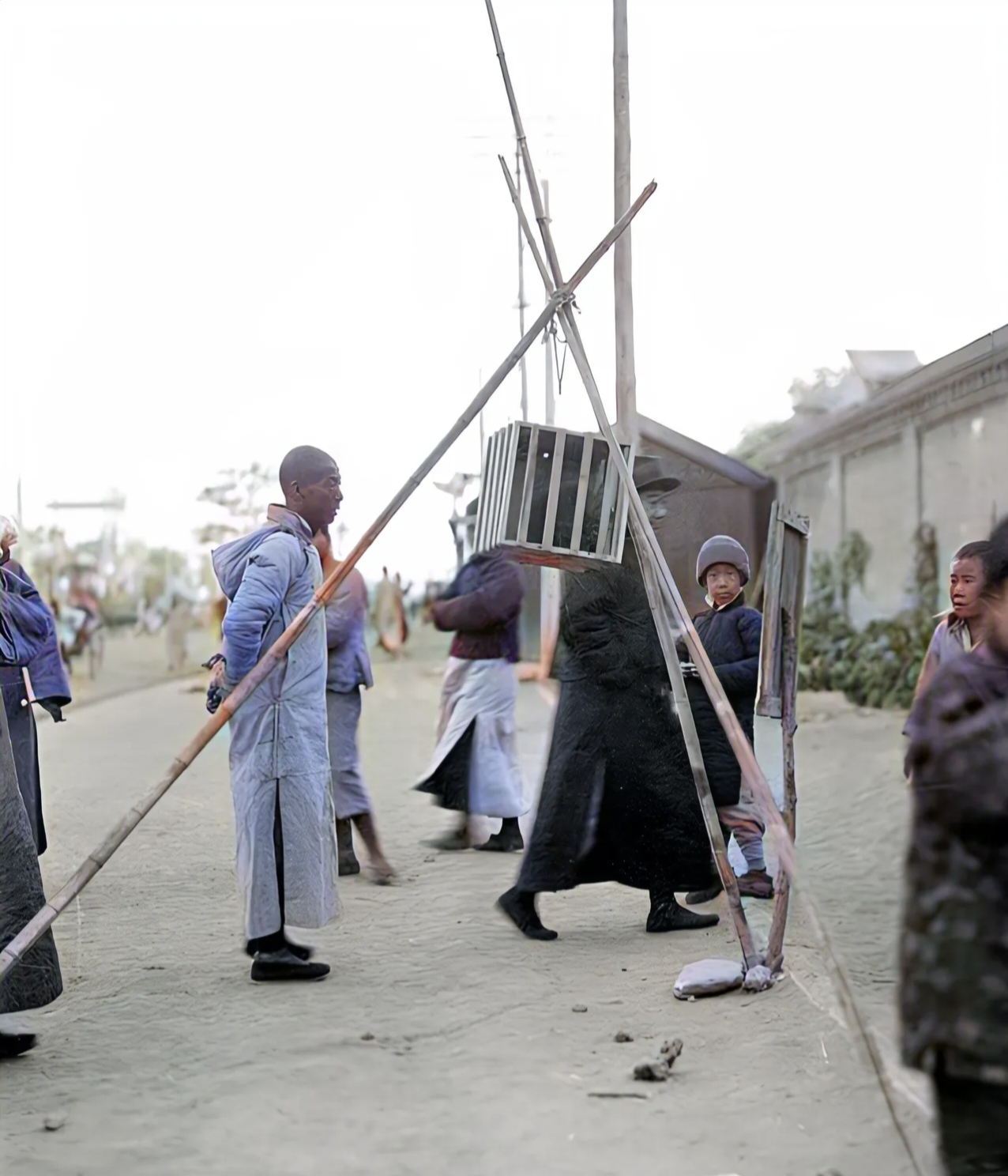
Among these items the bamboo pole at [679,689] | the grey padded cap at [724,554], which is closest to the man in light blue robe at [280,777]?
the bamboo pole at [679,689]

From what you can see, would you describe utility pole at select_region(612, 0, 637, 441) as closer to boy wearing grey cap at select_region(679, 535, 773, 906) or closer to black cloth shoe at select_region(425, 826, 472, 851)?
boy wearing grey cap at select_region(679, 535, 773, 906)

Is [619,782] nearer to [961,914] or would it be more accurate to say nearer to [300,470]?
[300,470]

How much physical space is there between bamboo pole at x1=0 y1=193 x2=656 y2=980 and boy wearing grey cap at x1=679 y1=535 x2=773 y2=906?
0.78m

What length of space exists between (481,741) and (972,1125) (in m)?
3.77

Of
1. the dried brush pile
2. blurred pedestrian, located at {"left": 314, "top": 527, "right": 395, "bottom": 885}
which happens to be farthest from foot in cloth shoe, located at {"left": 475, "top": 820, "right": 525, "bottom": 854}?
the dried brush pile

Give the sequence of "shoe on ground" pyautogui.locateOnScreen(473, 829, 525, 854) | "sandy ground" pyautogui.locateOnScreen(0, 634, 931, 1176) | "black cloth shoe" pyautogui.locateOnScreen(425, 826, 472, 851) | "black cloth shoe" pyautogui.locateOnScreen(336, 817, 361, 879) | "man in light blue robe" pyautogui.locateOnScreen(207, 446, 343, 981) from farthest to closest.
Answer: "black cloth shoe" pyautogui.locateOnScreen(425, 826, 472, 851)
"shoe on ground" pyautogui.locateOnScreen(473, 829, 525, 854)
"black cloth shoe" pyautogui.locateOnScreen(336, 817, 361, 879)
"man in light blue robe" pyautogui.locateOnScreen(207, 446, 343, 981)
"sandy ground" pyautogui.locateOnScreen(0, 634, 931, 1176)

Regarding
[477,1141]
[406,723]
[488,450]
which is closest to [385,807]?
[406,723]

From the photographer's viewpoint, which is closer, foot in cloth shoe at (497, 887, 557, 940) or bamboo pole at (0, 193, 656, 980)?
bamboo pole at (0, 193, 656, 980)

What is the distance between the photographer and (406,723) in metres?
8.05

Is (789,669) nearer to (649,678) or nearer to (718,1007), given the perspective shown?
(649,678)

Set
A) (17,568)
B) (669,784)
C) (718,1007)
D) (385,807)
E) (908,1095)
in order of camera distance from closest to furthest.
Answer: (908,1095) → (718,1007) → (17,568) → (669,784) → (385,807)

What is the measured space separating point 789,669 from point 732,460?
0.78 meters

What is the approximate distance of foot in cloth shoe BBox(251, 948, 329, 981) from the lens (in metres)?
3.99

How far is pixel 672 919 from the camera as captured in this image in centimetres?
429
